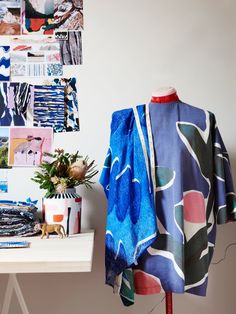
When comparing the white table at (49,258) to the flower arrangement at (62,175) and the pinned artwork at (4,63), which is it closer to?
the flower arrangement at (62,175)

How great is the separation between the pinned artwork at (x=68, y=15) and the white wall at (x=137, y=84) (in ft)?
0.13

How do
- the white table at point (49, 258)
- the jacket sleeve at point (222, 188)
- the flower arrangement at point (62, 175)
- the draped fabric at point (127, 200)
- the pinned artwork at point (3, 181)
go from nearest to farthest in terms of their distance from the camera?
the white table at point (49, 258), the draped fabric at point (127, 200), the jacket sleeve at point (222, 188), the flower arrangement at point (62, 175), the pinned artwork at point (3, 181)

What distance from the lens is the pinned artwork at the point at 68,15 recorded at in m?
1.96

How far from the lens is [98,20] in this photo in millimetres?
1965

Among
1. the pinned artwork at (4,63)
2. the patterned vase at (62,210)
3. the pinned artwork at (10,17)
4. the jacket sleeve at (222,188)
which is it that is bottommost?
the patterned vase at (62,210)

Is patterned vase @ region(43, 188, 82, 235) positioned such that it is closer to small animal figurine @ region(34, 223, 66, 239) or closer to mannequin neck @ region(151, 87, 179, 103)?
small animal figurine @ region(34, 223, 66, 239)

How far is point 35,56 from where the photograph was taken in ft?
6.36

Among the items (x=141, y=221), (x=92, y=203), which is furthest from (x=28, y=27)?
(x=141, y=221)

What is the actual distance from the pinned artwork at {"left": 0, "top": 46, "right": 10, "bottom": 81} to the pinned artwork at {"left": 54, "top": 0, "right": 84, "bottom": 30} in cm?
28

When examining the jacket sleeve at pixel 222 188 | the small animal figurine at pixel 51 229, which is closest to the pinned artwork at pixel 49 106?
the small animal figurine at pixel 51 229

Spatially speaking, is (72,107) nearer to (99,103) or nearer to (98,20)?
(99,103)

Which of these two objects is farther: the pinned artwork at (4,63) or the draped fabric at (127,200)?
the pinned artwork at (4,63)

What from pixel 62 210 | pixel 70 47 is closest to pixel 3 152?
pixel 62 210

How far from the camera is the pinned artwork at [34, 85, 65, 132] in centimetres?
192
